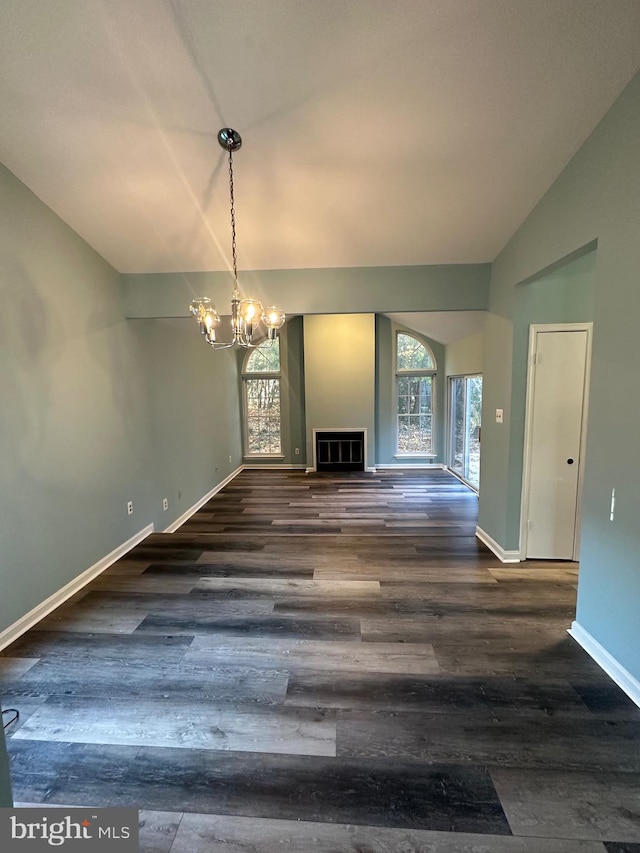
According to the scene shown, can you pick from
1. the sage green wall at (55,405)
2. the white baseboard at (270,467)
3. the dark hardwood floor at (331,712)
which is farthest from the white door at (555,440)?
the white baseboard at (270,467)

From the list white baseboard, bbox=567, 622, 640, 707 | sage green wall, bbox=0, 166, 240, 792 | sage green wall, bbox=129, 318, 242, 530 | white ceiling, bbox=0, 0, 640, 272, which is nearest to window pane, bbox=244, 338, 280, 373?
sage green wall, bbox=129, 318, 242, 530

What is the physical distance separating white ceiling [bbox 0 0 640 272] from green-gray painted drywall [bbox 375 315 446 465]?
462cm

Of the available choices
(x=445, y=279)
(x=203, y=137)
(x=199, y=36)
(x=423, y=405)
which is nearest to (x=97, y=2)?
(x=199, y=36)

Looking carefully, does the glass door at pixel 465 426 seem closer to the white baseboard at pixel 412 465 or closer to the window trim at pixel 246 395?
the white baseboard at pixel 412 465

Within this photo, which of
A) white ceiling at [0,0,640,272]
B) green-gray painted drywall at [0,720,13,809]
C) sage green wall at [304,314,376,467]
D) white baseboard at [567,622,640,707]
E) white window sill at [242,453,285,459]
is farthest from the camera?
white window sill at [242,453,285,459]

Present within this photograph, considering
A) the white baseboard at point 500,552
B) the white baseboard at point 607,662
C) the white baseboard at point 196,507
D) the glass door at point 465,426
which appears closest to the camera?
the white baseboard at point 607,662

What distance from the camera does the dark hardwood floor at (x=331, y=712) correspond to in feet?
4.22

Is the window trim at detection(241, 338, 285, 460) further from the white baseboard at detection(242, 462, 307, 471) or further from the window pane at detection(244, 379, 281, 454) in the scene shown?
the white baseboard at detection(242, 462, 307, 471)

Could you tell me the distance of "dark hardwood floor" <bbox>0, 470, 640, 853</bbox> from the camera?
1286 millimetres

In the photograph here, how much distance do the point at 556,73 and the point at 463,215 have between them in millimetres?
977

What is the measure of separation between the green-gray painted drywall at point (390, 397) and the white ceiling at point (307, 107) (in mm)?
4625

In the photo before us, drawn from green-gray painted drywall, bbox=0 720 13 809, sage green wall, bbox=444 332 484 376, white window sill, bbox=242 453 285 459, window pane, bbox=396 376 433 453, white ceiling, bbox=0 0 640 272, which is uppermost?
white ceiling, bbox=0 0 640 272

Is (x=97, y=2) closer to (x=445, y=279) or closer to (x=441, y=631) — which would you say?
(x=445, y=279)

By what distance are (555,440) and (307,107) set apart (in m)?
3.01
